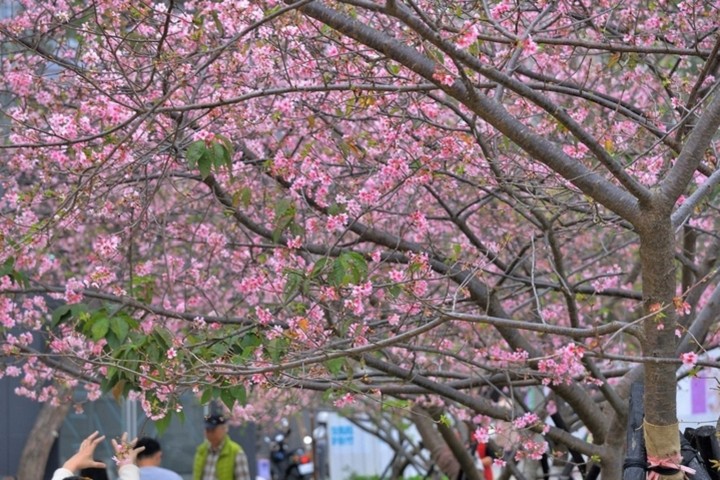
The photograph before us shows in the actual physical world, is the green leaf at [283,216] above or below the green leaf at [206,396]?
above

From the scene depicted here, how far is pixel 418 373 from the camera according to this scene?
7.00m

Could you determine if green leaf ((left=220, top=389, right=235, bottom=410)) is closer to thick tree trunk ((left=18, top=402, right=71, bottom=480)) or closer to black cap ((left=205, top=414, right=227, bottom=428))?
black cap ((left=205, top=414, right=227, bottom=428))

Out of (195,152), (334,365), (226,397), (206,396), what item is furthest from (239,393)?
(195,152)

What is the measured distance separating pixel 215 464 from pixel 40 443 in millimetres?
4800

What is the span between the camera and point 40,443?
12867 millimetres

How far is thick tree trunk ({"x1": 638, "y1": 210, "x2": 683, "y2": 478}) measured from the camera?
4.35 meters

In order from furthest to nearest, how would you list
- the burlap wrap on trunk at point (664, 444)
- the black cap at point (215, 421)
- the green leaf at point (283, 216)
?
the black cap at point (215, 421)
the green leaf at point (283, 216)
the burlap wrap on trunk at point (664, 444)

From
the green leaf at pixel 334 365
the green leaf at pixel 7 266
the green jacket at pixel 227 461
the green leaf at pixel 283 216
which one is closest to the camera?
the green leaf at pixel 334 365

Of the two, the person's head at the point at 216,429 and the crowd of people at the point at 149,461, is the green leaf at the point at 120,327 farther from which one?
the person's head at the point at 216,429

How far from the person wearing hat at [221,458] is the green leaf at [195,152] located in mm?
3441

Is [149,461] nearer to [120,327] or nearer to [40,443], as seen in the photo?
[120,327]

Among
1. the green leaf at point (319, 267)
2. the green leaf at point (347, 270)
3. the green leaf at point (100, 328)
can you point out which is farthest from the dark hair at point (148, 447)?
the green leaf at point (347, 270)

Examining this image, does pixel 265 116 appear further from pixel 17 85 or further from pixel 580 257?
pixel 580 257

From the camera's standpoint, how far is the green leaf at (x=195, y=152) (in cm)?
555
